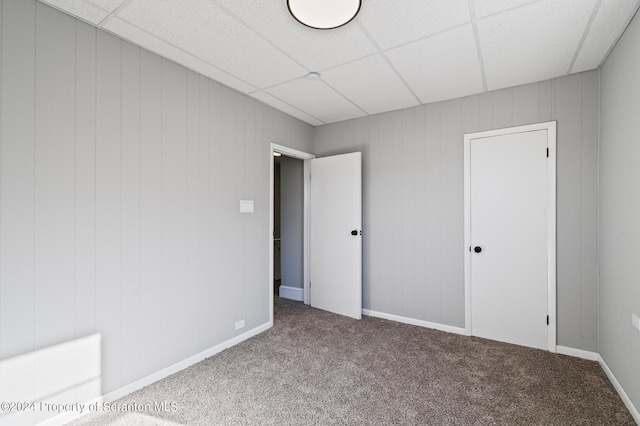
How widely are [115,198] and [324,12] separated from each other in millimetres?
1881

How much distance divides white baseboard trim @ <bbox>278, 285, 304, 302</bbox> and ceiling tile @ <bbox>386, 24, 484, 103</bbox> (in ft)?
10.3

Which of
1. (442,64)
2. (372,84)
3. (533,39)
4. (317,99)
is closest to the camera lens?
(533,39)

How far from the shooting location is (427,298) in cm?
354

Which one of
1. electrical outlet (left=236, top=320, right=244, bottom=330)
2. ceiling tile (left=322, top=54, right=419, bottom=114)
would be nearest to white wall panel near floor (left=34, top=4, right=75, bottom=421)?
electrical outlet (left=236, top=320, right=244, bottom=330)

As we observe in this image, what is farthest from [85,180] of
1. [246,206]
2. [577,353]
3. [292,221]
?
[577,353]

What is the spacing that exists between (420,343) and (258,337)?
1.69 meters

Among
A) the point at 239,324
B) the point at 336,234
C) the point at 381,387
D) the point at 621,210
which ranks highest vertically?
the point at 621,210

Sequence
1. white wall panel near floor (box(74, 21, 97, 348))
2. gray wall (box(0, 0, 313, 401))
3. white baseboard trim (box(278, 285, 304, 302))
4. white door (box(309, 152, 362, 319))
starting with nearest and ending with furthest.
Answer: gray wall (box(0, 0, 313, 401)), white wall panel near floor (box(74, 21, 97, 348)), white door (box(309, 152, 362, 319)), white baseboard trim (box(278, 285, 304, 302))

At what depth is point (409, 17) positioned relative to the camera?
197 centimetres

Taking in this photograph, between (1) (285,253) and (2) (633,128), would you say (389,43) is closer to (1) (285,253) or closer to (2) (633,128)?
(2) (633,128)

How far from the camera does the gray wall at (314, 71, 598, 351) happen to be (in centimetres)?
274

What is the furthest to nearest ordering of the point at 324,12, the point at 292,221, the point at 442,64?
the point at 292,221 < the point at 442,64 < the point at 324,12

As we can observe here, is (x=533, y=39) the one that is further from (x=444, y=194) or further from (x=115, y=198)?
(x=115, y=198)

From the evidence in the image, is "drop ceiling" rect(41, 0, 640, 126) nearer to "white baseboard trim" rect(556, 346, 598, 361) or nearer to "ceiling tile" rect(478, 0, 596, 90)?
"ceiling tile" rect(478, 0, 596, 90)
